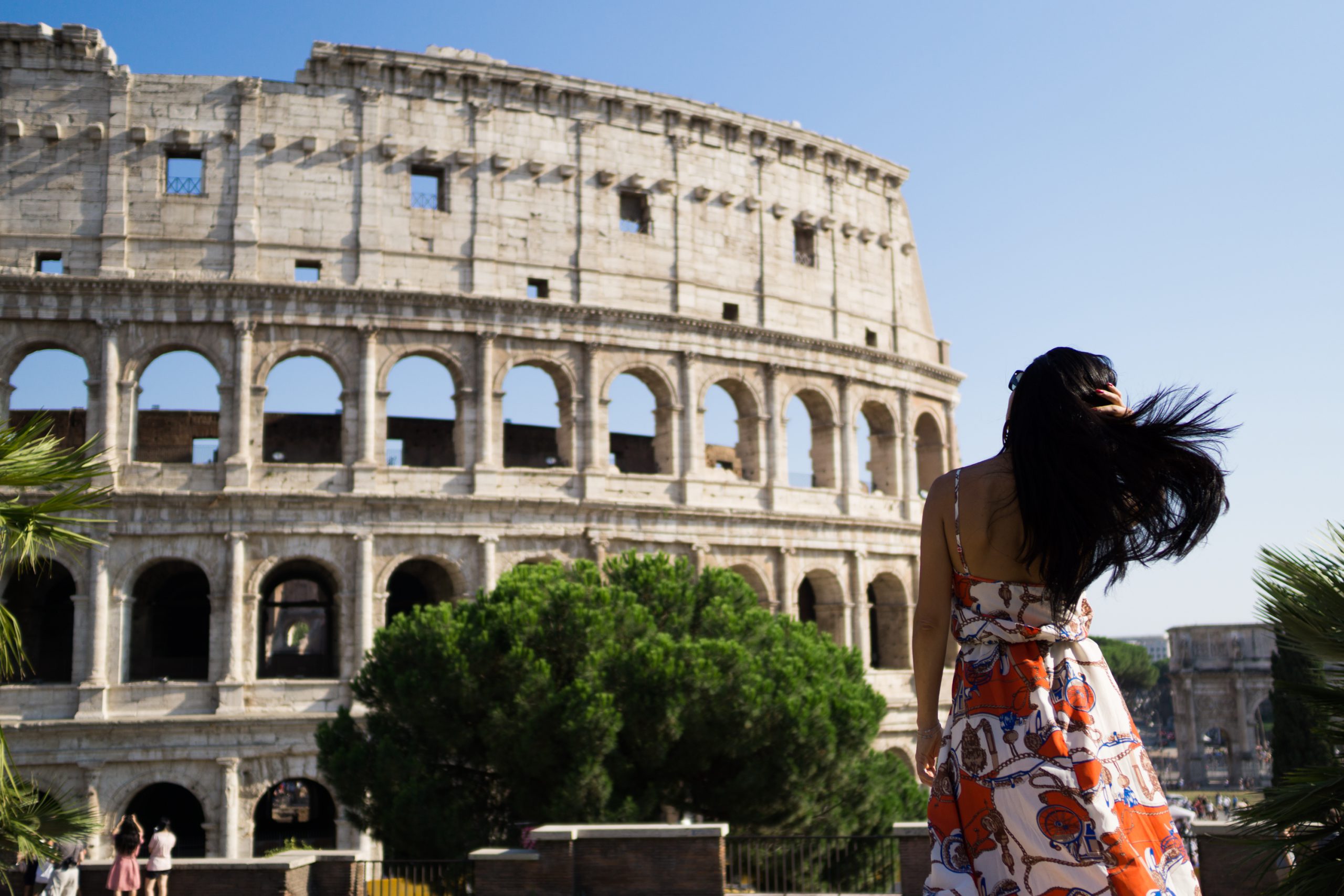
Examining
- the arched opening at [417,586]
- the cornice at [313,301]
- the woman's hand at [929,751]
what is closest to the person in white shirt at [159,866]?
the arched opening at [417,586]

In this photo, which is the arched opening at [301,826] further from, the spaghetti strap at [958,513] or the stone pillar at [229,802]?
the spaghetti strap at [958,513]

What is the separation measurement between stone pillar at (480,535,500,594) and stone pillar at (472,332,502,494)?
980mm

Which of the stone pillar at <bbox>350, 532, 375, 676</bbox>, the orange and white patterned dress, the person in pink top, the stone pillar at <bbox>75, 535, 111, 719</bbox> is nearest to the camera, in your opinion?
the orange and white patterned dress

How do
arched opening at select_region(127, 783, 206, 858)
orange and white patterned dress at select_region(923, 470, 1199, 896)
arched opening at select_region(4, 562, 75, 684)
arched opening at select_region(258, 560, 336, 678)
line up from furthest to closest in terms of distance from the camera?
arched opening at select_region(258, 560, 336, 678), arched opening at select_region(127, 783, 206, 858), arched opening at select_region(4, 562, 75, 684), orange and white patterned dress at select_region(923, 470, 1199, 896)

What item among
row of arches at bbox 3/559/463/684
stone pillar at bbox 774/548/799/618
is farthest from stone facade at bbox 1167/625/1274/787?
row of arches at bbox 3/559/463/684

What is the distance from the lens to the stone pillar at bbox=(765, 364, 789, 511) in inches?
1095

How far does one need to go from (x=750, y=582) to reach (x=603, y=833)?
15.4 meters

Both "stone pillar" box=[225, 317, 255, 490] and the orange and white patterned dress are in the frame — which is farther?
"stone pillar" box=[225, 317, 255, 490]

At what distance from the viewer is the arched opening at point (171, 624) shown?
24.8 meters

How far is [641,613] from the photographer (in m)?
17.5

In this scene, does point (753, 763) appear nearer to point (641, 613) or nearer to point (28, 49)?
point (641, 613)

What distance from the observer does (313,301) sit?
24.3 metres

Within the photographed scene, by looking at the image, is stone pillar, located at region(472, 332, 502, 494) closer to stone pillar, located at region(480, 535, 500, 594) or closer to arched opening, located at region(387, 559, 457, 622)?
stone pillar, located at region(480, 535, 500, 594)

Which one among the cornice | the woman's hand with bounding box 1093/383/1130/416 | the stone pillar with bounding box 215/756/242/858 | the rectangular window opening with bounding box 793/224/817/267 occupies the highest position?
the rectangular window opening with bounding box 793/224/817/267
